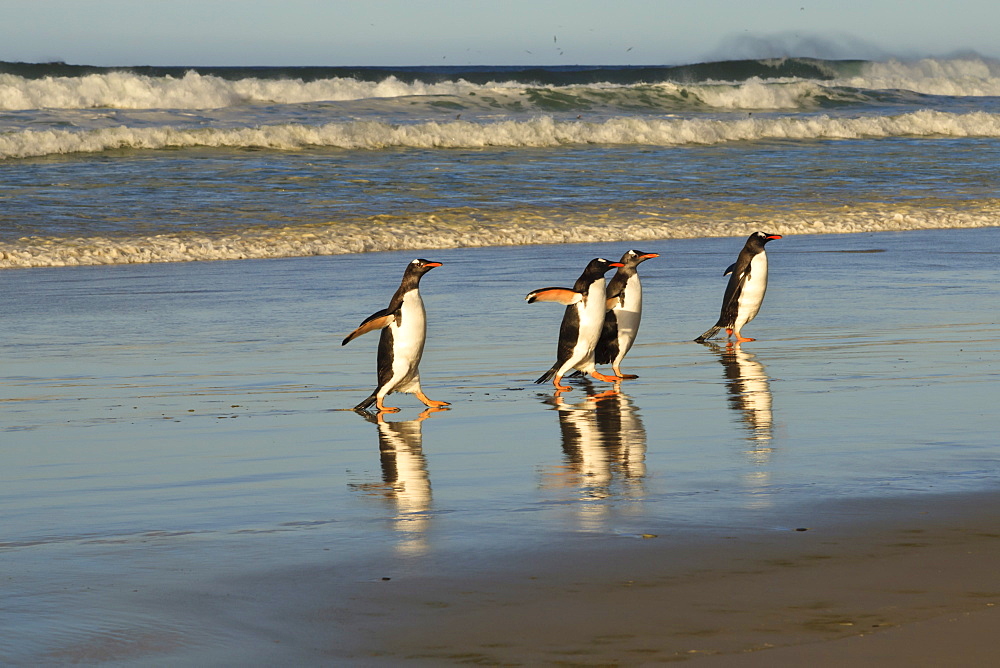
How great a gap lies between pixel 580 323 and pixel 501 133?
2132 centimetres

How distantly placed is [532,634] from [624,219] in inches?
534

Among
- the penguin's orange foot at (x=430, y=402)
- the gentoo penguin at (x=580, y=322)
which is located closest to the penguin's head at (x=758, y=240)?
the gentoo penguin at (x=580, y=322)

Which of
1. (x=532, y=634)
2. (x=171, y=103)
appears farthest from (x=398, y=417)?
(x=171, y=103)

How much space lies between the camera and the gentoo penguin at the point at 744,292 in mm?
8648

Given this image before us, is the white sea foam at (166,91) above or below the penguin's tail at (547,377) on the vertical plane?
above

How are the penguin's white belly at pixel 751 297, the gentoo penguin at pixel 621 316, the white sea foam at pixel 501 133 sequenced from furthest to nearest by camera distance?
the white sea foam at pixel 501 133, the penguin's white belly at pixel 751 297, the gentoo penguin at pixel 621 316

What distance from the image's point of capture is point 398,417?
6195mm

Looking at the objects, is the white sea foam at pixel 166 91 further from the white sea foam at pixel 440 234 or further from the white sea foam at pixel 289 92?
the white sea foam at pixel 440 234

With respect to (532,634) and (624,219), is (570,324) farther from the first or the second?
(624,219)

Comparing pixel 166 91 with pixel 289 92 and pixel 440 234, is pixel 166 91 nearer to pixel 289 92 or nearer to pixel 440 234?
pixel 289 92

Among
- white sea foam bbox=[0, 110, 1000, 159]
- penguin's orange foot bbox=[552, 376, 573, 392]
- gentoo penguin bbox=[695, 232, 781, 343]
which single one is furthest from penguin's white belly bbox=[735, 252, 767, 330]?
white sea foam bbox=[0, 110, 1000, 159]

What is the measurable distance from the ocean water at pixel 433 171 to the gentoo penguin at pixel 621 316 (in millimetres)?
6688

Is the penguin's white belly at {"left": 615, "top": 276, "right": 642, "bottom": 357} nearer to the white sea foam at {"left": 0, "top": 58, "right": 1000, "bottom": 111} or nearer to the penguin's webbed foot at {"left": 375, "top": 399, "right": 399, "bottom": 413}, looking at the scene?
the penguin's webbed foot at {"left": 375, "top": 399, "right": 399, "bottom": 413}

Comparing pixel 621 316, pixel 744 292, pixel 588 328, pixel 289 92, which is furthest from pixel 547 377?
pixel 289 92
